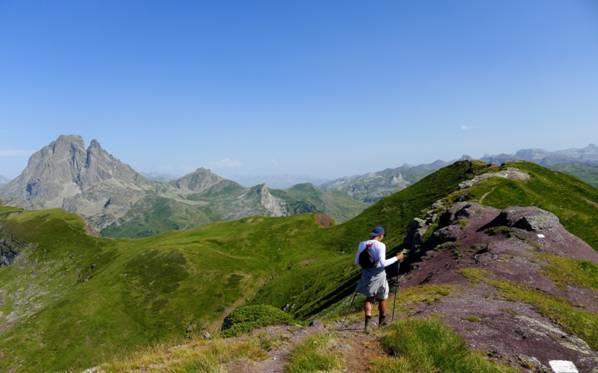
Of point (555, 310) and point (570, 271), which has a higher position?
point (555, 310)

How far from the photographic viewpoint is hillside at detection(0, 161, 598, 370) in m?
69.5

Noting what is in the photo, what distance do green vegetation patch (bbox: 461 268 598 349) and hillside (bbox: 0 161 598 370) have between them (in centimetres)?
508

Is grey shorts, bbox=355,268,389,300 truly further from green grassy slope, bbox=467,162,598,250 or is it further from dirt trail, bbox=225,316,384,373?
green grassy slope, bbox=467,162,598,250

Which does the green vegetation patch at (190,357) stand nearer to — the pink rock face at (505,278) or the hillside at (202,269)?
the pink rock face at (505,278)

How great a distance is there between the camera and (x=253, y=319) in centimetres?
2500

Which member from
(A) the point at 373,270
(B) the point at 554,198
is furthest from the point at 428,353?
(B) the point at 554,198

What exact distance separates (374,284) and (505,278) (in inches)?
712

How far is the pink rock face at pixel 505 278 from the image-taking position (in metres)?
14.3

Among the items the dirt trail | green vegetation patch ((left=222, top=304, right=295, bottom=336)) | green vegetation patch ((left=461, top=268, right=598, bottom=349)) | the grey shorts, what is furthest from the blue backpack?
green vegetation patch ((left=461, top=268, right=598, bottom=349))

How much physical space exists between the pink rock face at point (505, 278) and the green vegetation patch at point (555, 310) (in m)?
0.59

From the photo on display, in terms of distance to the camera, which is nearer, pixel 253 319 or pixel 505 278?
pixel 253 319

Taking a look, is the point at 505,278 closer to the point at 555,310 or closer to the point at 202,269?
the point at 555,310

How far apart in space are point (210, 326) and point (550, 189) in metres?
86.9

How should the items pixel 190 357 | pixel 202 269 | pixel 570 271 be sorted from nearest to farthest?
pixel 190 357 → pixel 570 271 → pixel 202 269
